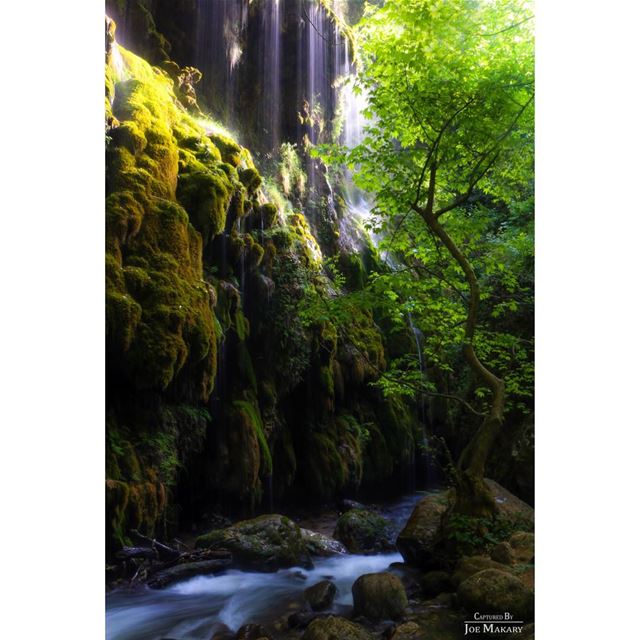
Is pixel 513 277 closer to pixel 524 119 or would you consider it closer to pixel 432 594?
pixel 524 119

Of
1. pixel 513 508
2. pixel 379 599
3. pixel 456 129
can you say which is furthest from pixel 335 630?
pixel 456 129

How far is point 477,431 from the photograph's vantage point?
12.5 feet

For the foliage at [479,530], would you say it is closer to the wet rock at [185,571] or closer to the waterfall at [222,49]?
the wet rock at [185,571]

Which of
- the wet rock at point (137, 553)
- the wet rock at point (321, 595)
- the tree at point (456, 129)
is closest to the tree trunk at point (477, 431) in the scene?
A: the tree at point (456, 129)

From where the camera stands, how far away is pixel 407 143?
380cm

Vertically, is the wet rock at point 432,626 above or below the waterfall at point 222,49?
below

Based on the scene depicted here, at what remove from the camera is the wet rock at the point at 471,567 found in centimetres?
351

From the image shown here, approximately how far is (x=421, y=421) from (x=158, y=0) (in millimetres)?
3897

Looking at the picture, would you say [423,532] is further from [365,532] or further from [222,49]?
[222,49]

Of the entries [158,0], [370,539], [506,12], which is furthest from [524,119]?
[370,539]

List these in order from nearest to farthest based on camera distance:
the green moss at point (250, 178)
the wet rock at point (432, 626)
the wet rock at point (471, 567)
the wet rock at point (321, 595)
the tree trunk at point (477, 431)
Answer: the wet rock at point (432, 626) → the wet rock at point (321, 595) → the wet rock at point (471, 567) → the tree trunk at point (477, 431) → the green moss at point (250, 178)

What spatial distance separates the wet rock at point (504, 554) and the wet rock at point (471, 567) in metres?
0.04

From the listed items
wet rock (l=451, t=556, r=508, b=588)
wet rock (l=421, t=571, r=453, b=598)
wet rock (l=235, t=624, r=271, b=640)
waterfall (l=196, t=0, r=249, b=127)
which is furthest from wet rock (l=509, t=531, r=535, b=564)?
waterfall (l=196, t=0, r=249, b=127)

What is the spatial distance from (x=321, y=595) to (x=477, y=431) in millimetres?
1716
